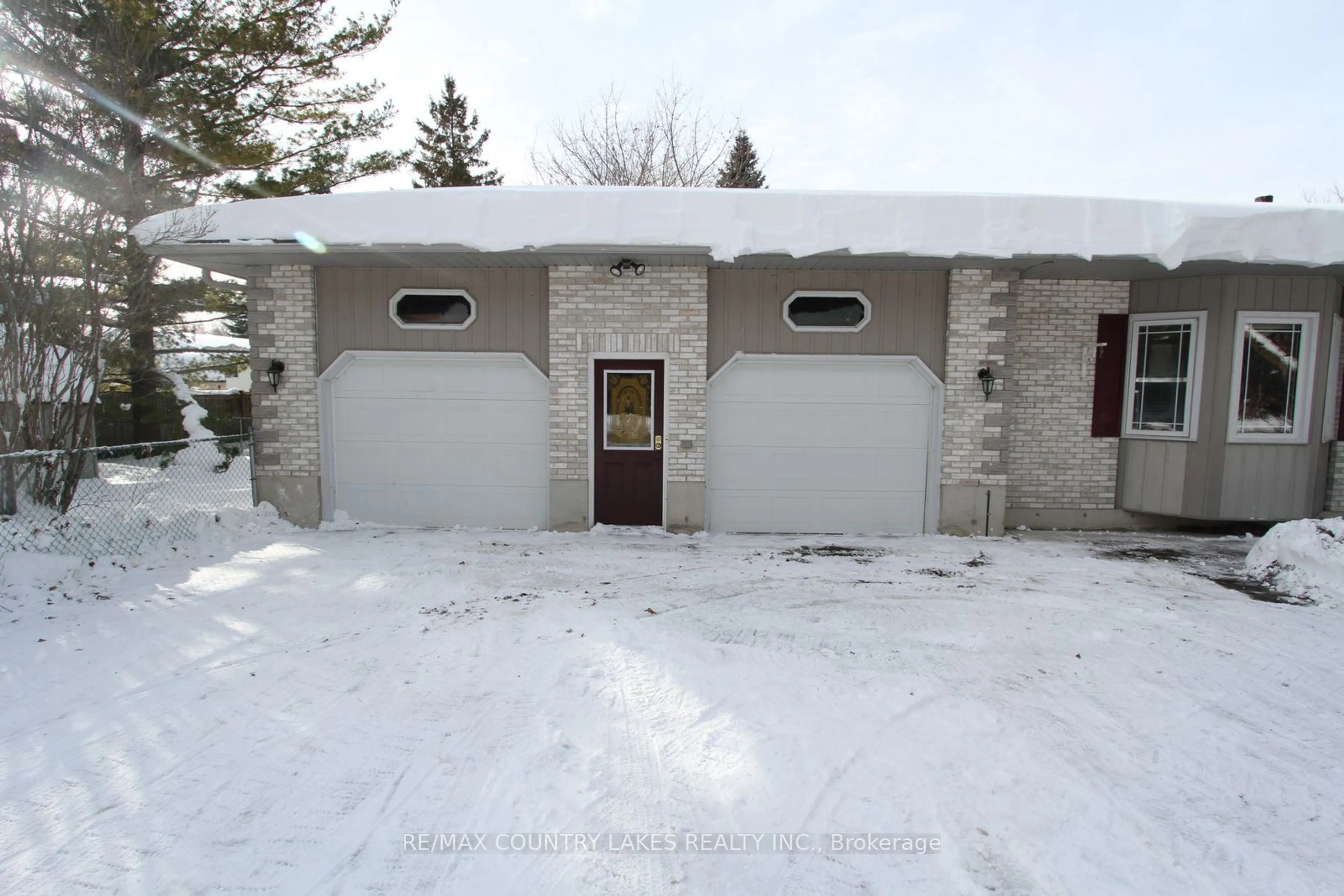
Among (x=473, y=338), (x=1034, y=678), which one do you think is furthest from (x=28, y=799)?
(x=473, y=338)

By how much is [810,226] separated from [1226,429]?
221 inches

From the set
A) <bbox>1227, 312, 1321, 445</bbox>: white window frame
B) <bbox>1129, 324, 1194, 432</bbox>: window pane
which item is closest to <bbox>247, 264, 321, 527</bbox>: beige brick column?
<bbox>1129, 324, 1194, 432</bbox>: window pane

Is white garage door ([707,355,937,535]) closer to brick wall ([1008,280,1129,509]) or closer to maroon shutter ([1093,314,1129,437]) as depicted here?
brick wall ([1008,280,1129,509])

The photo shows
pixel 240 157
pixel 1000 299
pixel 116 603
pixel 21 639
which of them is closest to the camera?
pixel 21 639

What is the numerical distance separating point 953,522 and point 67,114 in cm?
1069

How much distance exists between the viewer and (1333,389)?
798 centimetres

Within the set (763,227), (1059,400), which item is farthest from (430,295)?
(1059,400)

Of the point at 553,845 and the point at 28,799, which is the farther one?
the point at 28,799

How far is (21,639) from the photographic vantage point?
444 cm

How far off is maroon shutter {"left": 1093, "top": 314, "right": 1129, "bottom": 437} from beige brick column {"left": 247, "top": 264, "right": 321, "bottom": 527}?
9.59 meters

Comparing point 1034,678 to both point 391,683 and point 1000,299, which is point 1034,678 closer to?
point 391,683

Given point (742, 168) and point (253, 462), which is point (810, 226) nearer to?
point (253, 462)

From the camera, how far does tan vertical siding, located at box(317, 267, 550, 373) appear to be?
779 centimetres

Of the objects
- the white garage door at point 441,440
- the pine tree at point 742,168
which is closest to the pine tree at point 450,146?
the pine tree at point 742,168
